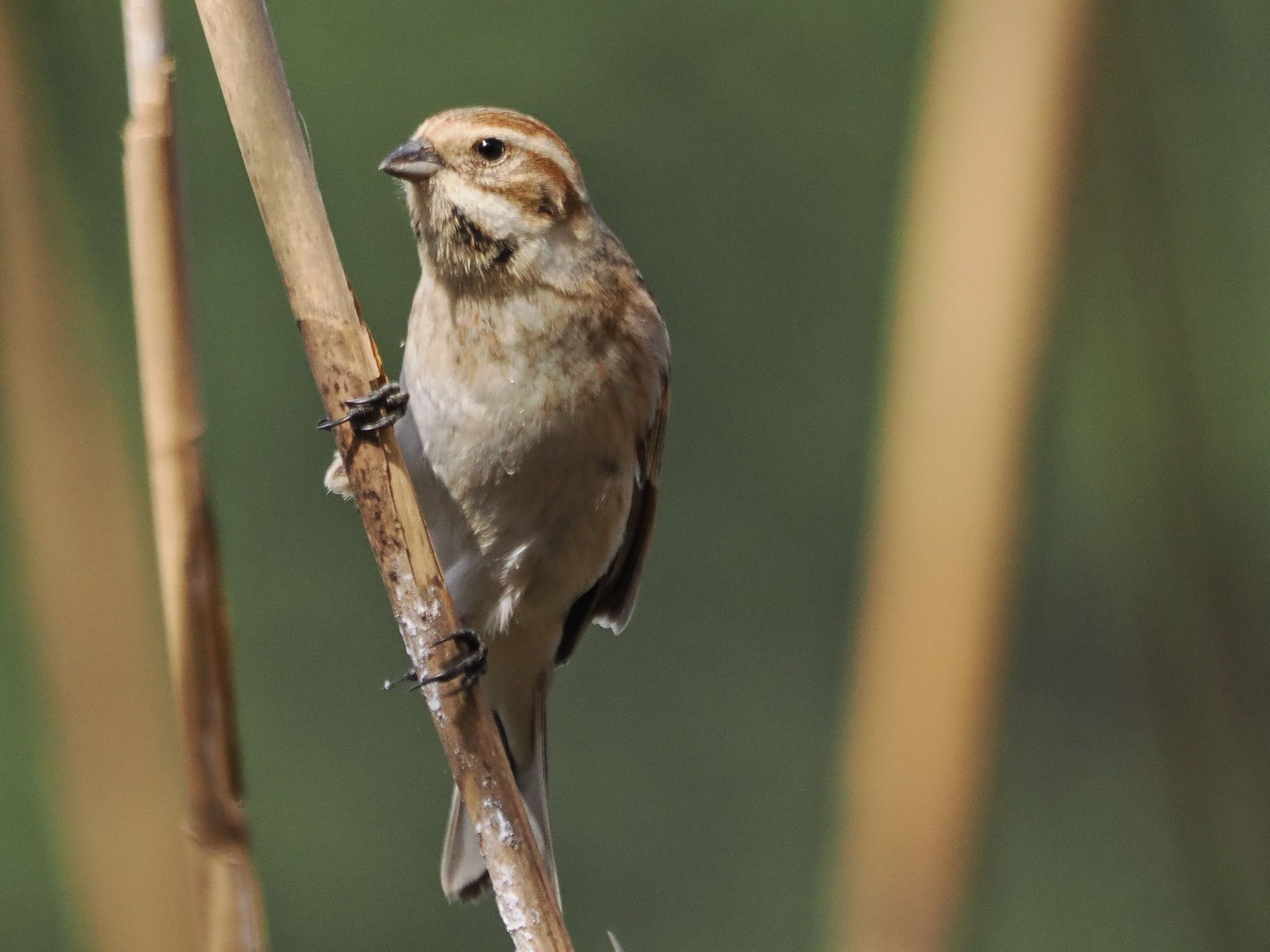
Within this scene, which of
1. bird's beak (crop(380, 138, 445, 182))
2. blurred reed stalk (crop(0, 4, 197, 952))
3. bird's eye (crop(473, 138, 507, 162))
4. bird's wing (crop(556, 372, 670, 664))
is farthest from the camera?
bird's wing (crop(556, 372, 670, 664))

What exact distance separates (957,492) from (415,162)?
47.5 inches

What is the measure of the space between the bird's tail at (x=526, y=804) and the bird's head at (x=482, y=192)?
2.67 ft

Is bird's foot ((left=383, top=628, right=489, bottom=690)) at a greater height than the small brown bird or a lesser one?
lesser

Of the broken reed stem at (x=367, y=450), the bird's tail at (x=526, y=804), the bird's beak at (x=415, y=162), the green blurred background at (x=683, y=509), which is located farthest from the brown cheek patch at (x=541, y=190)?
the green blurred background at (x=683, y=509)

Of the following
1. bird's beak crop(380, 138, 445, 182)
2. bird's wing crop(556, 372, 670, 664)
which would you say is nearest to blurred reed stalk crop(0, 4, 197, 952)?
bird's beak crop(380, 138, 445, 182)

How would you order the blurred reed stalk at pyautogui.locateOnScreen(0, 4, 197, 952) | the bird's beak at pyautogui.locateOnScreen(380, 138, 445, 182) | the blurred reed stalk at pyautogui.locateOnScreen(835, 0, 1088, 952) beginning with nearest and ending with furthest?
the blurred reed stalk at pyautogui.locateOnScreen(835, 0, 1088, 952) → the blurred reed stalk at pyautogui.locateOnScreen(0, 4, 197, 952) → the bird's beak at pyautogui.locateOnScreen(380, 138, 445, 182)

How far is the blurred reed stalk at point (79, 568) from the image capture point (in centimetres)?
158

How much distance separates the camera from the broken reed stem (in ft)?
4.75

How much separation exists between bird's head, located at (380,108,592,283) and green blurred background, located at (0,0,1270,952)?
349 centimetres

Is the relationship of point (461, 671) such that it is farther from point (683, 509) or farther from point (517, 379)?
point (683, 509)

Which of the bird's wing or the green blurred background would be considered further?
the green blurred background

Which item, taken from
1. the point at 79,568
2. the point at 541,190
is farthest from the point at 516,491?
the point at 79,568

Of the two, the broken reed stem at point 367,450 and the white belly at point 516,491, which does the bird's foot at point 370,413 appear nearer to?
the broken reed stem at point 367,450

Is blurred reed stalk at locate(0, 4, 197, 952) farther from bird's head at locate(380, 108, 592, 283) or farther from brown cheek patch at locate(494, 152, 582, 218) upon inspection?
brown cheek patch at locate(494, 152, 582, 218)
